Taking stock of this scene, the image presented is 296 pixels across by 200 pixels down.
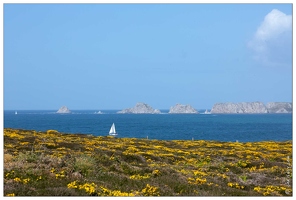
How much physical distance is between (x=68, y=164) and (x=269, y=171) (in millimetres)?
15074

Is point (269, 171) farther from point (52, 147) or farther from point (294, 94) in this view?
point (52, 147)

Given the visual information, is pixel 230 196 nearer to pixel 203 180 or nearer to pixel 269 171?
pixel 203 180

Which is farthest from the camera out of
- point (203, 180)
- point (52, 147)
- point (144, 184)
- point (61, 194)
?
point (52, 147)

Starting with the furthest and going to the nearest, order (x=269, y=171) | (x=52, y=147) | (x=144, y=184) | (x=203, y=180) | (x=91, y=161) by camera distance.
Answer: (x=52, y=147)
(x=269, y=171)
(x=91, y=161)
(x=203, y=180)
(x=144, y=184)

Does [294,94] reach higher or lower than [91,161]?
higher

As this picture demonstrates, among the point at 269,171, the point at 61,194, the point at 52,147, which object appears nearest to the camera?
the point at 61,194

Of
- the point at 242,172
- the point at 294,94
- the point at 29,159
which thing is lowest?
the point at 242,172

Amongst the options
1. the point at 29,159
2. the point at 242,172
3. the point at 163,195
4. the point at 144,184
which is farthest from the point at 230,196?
the point at 29,159

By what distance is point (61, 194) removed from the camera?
48.4 feet

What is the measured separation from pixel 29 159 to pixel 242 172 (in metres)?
15.4

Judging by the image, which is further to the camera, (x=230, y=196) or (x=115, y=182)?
(x=115, y=182)

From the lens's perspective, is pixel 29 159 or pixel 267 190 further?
pixel 29 159

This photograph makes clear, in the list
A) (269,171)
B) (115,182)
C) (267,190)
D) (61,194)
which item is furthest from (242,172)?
(61,194)

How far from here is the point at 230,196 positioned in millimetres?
16781
